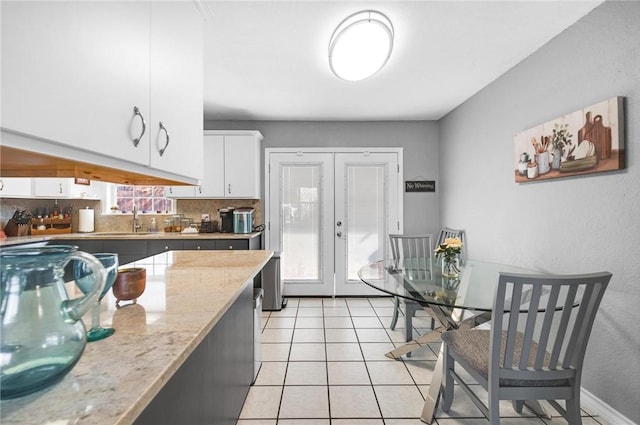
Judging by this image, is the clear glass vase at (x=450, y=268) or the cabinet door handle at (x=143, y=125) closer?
the cabinet door handle at (x=143, y=125)

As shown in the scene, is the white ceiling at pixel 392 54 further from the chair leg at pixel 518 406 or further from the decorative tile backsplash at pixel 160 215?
the chair leg at pixel 518 406

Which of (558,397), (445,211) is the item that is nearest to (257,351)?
(558,397)

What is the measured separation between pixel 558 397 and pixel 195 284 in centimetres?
170

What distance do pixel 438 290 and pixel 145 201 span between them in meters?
4.12

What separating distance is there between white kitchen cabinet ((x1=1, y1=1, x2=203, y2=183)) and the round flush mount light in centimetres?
98

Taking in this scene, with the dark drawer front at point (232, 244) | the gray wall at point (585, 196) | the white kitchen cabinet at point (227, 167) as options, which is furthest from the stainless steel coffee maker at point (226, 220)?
the gray wall at point (585, 196)

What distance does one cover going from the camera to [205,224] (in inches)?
172

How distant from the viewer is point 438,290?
2.06m

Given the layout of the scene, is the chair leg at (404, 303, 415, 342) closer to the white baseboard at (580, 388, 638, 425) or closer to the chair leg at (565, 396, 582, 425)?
the white baseboard at (580, 388, 638, 425)

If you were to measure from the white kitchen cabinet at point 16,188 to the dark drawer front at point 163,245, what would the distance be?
1569 mm

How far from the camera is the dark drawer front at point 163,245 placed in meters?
3.88

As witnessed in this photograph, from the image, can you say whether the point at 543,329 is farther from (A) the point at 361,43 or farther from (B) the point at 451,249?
(A) the point at 361,43

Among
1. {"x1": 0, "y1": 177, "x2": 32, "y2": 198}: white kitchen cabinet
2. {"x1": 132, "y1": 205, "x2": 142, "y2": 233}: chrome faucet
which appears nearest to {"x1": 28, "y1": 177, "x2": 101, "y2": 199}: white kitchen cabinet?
{"x1": 0, "y1": 177, "x2": 32, "y2": 198}: white kitchen cabinet

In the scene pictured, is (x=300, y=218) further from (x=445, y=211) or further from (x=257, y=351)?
(x=257, y=351)
